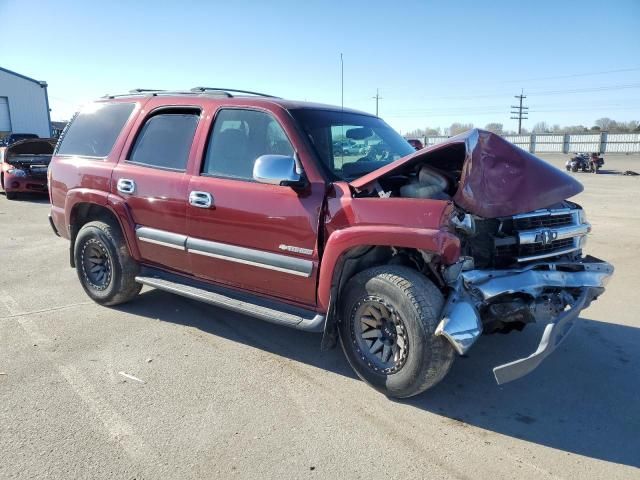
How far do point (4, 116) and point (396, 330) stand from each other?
46.2 metres

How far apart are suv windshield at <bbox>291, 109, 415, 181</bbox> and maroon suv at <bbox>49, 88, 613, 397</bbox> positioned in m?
0.02

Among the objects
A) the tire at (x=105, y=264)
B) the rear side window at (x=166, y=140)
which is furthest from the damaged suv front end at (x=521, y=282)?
the tire at (x=105, y=264)

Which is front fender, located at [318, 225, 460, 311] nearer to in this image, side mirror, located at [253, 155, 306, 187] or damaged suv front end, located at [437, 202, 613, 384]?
damaged suv front end, located at [437, 202, 613, 384]

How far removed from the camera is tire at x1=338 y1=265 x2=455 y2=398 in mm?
3020

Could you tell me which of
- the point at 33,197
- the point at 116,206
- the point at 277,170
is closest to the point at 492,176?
the point at 277,170

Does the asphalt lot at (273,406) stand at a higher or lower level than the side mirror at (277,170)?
lower

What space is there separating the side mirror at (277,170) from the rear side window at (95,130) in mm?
2224

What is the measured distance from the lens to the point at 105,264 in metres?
4.99

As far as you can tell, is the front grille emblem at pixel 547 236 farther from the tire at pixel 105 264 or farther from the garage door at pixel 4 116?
the garage door at pixel 4 116

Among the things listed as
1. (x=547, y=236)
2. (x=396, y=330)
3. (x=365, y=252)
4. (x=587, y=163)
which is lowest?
(x=396, y=330)

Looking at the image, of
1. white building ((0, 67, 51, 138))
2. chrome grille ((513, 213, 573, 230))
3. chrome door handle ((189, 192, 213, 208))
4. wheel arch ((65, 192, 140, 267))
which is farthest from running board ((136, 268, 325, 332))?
white building ((0, 67, 51, 138))

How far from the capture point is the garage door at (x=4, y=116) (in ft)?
130

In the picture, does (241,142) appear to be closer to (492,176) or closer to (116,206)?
(116,206)

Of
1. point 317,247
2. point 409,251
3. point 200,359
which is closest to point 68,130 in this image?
point 200,359
